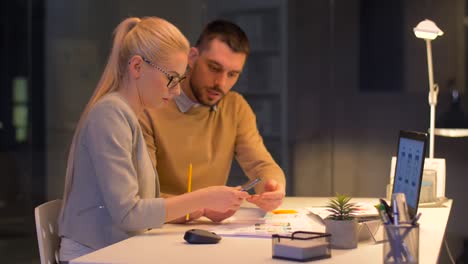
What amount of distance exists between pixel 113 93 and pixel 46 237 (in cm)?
52

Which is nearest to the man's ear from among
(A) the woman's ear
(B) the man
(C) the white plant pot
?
(B) the man

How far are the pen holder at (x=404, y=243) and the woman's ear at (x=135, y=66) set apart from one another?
105 centimetres

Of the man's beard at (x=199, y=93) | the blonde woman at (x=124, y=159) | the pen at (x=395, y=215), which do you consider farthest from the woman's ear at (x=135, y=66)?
the pen at (x=395, y=215)

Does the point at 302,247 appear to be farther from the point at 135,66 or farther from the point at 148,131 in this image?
the point at 148,131

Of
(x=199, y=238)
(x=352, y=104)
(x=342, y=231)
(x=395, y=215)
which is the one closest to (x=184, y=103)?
(x=199, y=238)

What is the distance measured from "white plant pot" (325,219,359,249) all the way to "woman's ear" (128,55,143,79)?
819mm

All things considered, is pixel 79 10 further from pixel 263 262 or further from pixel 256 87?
pixel 263 262

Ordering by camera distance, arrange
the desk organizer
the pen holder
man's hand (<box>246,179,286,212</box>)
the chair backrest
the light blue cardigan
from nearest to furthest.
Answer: the pen holder, the desk organizer, the light blue cardigan, the chair backrest, man's hand (<box>246,179,286,212</box>)

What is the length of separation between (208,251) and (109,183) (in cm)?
40

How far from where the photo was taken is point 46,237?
240 centimetres

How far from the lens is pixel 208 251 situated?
2.06 meters

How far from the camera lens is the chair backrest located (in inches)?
92.8

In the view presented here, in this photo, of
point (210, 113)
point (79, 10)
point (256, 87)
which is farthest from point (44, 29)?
point (210, 113)

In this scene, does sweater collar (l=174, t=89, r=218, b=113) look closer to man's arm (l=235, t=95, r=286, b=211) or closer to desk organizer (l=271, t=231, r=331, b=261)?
man's arm (l=235, t=95, r=286, b=211)
